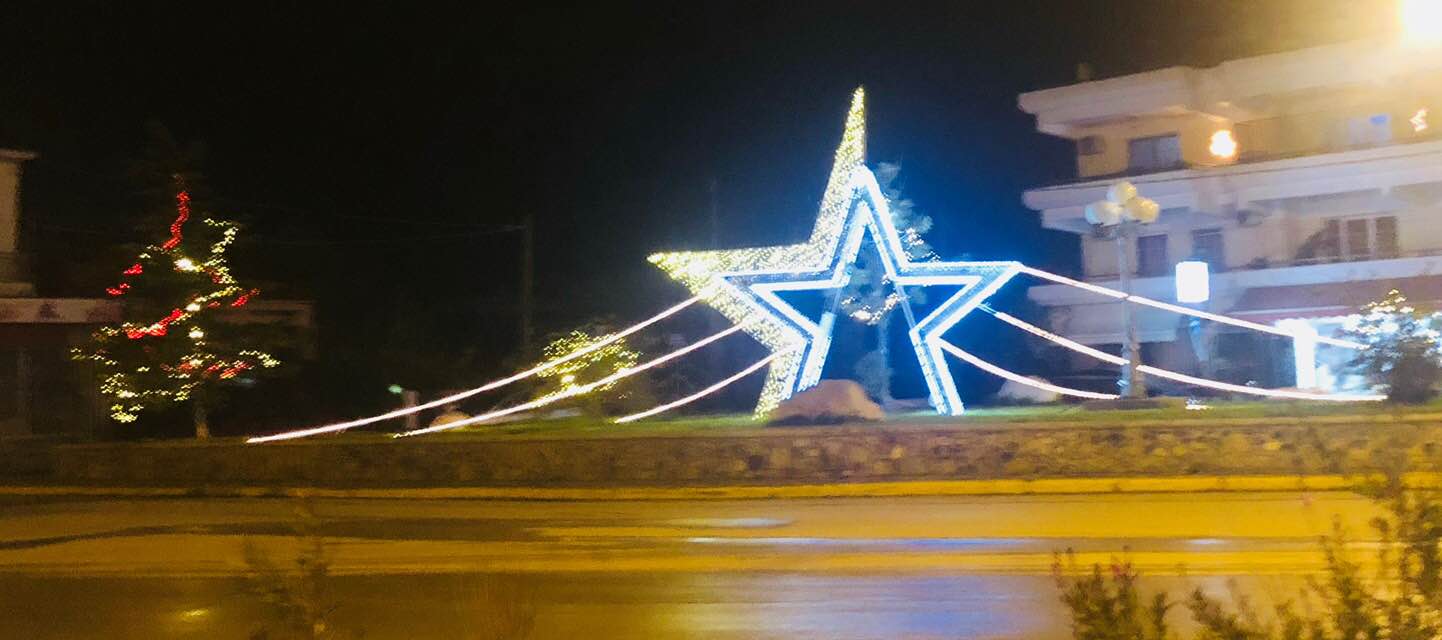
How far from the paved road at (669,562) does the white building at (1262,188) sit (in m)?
18.3

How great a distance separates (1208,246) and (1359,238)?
363 centimetres

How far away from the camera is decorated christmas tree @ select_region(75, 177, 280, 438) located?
2948 centimetres

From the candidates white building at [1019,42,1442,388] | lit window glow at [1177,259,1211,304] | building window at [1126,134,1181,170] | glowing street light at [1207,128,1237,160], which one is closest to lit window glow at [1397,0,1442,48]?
lit window glow at [1177,259,1211,304]

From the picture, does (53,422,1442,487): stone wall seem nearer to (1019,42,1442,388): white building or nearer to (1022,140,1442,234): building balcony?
(1019,42,1442,388): white building

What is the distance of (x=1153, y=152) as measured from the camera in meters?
39.4

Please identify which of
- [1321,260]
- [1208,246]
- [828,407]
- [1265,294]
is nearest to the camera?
[828,407]

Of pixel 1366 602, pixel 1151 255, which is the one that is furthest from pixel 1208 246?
pixel 1366 602

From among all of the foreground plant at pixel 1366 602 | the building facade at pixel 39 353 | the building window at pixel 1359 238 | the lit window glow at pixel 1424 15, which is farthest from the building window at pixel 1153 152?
the foreground plant at pixel 1366 602

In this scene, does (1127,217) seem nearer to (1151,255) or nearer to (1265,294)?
(1265,294)

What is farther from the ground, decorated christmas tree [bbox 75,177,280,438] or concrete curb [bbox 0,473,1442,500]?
decorated christmas tree [bbox 75,177,280,438]

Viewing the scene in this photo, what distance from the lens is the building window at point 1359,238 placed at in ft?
117

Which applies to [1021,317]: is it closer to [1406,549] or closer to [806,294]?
[806,294]

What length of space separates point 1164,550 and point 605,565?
493cm

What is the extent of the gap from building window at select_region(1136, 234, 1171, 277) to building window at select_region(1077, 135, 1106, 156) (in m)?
2.71
